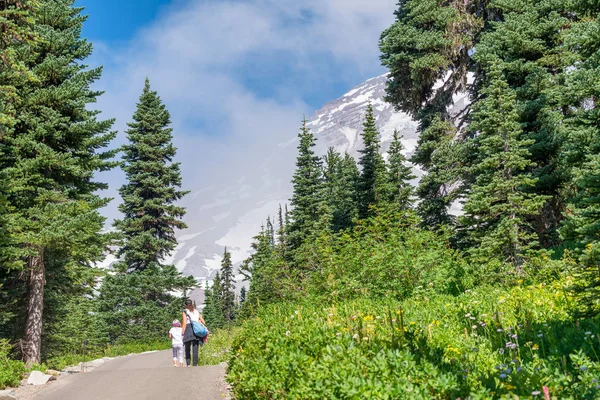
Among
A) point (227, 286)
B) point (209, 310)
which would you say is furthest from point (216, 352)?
point (227, 286)

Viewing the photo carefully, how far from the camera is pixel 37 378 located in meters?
10.1

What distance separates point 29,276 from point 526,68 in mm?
17385

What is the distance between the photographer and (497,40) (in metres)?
15.4

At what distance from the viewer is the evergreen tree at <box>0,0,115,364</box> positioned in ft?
39.4

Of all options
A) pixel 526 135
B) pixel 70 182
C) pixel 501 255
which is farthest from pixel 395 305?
pixel 70 182

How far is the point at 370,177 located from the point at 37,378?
22.5 meters

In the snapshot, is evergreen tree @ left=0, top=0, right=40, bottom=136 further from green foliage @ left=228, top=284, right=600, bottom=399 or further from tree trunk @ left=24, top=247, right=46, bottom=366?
green foliage @ left=228, top=284, right=600, bottom=399

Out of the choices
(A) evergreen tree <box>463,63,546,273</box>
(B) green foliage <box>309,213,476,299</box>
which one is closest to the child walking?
(B) green foliage <box>309,213,476,299</box>

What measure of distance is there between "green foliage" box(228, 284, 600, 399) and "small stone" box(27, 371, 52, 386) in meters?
6.01

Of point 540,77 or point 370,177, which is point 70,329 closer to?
point 370,177

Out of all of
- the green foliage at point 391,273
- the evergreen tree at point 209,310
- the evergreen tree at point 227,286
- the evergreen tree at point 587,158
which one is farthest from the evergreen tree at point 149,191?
the evergreen tree at point 227,286

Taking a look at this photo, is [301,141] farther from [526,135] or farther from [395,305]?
[395,305]

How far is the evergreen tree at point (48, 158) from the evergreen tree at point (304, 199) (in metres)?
22.3

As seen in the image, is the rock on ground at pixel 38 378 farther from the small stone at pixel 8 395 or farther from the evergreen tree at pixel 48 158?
the evergreen tree at pixel 48 158
